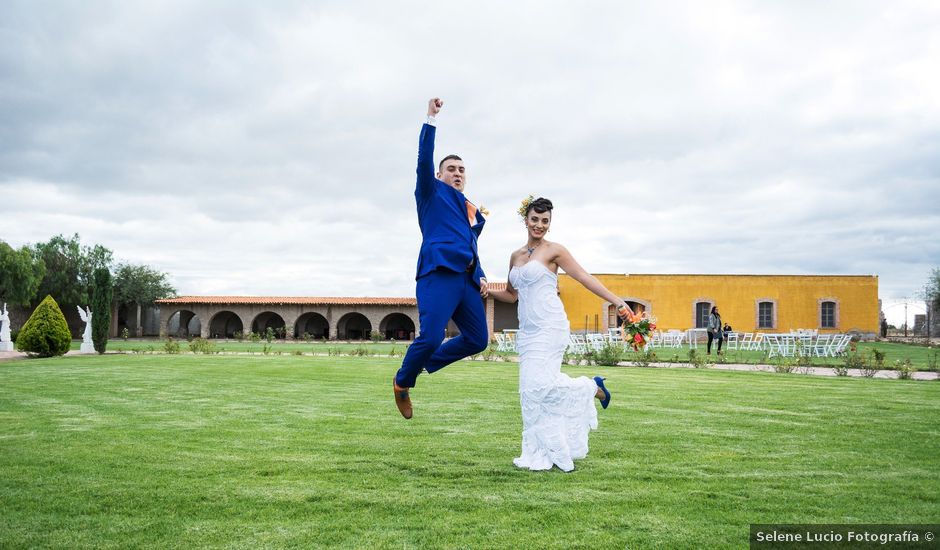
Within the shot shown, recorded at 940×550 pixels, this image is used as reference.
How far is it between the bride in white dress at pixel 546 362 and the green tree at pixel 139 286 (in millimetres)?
42311

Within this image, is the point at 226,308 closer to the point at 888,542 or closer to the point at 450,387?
the point at 450,387

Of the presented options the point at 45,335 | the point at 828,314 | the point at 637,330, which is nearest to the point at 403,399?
the point at 637,330

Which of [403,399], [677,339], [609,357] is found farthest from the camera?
[677,339]

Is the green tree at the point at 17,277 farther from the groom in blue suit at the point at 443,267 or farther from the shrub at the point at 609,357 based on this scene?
the groom in blue suit at the point at 443,267

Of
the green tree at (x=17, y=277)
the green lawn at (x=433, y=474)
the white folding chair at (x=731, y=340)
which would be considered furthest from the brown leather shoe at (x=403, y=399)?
the green tree at (x=17, y=277)

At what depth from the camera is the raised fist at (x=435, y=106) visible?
4449 mm

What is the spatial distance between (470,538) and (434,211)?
228cm

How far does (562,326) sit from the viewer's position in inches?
182

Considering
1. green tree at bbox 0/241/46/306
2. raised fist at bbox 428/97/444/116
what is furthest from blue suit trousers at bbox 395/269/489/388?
green tree at bbox 0/241/46/306

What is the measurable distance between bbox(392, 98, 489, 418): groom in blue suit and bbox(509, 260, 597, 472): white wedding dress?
336mm

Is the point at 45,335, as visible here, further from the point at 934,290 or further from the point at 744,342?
the point at 934,290

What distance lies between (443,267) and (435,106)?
3.61ft

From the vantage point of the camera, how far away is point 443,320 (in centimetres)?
427

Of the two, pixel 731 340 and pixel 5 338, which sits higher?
pixel 5 338
